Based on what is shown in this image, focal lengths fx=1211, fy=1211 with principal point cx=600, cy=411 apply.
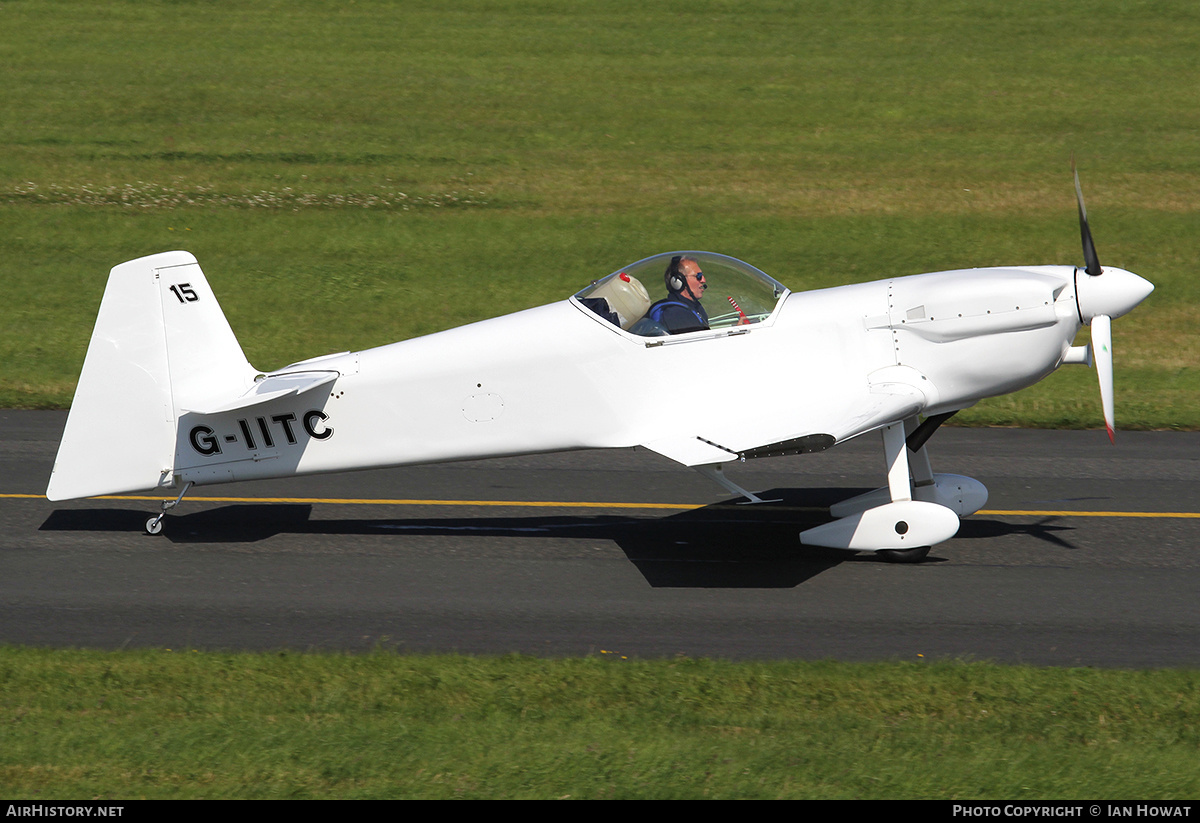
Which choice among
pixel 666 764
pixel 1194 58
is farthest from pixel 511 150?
pixel 666 764

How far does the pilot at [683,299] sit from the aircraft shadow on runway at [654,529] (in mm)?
1848

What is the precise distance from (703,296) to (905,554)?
2585mm

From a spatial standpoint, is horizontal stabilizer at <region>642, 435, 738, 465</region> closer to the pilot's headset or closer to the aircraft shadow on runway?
the aircraft shadow on runway

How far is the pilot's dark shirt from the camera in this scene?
31.1 ft

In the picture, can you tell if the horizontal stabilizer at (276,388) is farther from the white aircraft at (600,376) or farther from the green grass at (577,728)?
the green grass at (577,728)

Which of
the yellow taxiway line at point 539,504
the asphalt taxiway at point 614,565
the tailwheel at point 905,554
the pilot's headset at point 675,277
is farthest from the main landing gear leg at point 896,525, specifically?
the pilot's headset at point 675,277

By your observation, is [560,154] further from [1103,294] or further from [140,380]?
[1103,294]

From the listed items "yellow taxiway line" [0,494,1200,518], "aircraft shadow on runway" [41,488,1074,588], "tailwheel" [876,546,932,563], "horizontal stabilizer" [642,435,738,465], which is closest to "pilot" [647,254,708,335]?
"horizontal stabilizer" [642,435,738,465]

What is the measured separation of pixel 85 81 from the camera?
2591 cm

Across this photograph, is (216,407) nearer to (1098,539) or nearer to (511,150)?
(1098,539)

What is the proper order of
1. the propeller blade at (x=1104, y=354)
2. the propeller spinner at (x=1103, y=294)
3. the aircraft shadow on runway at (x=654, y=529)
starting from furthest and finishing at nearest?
the aircraft shadow on runway at (x=654, y=529)
the propeller spinner at (x=1103, y=294)
the propeller blade at (x=1104, y=354)

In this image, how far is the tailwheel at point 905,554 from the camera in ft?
31.1

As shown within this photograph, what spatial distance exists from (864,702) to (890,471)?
2.73 m

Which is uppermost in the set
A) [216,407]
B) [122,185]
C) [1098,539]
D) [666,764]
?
[122,185]
